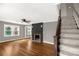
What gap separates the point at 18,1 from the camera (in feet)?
5.45

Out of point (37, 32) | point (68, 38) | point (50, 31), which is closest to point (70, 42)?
point (68, 38)

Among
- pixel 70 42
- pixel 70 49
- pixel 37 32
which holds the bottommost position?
pixel 70 49

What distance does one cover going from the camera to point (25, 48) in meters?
1.81

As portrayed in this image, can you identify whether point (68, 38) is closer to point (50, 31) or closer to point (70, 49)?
point (70, 49)

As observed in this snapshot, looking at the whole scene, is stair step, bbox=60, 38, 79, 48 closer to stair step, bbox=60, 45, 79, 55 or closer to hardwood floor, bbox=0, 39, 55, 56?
stair step, bbox=60, 45, 79, 55

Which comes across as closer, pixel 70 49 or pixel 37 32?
pixel 70 49

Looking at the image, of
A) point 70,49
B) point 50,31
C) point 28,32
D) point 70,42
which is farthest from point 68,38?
point 28,32

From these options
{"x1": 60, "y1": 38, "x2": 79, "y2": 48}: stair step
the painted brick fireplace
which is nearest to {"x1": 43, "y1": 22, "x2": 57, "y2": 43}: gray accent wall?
the painted brick fireplace

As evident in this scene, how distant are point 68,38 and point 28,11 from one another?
3.21ft

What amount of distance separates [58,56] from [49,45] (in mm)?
266

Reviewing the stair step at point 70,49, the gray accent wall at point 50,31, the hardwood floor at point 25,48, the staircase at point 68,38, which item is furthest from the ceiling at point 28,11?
the stair step at point 70,49

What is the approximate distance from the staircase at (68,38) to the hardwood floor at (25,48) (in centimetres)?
24

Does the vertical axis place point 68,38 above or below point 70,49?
above

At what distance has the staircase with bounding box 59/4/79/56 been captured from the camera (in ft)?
5.65
